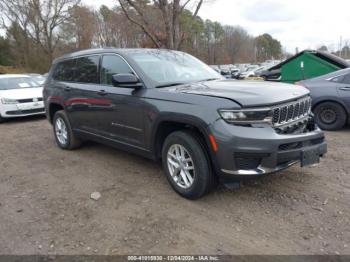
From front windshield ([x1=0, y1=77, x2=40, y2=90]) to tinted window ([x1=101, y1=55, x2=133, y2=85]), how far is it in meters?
6.60

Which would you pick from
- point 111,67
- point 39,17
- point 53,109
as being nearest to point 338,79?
point 111,67

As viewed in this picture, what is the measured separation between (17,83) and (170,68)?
7.77m

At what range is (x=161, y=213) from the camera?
10.9 feet

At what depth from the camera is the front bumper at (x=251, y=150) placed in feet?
9.61

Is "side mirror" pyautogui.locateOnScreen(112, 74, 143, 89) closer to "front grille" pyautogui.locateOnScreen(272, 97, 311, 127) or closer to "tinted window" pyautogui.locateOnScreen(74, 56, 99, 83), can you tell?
"tinted window" pyautogui.locateOnScreen(74, 56, 99, 83)

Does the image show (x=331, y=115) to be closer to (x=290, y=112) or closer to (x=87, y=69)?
(x=290, y=112)

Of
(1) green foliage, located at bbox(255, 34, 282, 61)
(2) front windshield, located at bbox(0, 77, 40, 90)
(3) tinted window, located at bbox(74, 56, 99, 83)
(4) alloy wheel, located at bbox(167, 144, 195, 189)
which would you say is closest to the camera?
(4) alloy wheel, located at bbox(167, 144, 195, 189)

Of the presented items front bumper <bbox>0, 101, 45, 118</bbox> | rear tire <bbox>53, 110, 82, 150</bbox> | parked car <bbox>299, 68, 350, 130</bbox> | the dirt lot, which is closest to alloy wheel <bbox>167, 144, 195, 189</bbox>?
the dirt lot

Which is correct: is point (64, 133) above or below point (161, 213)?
above

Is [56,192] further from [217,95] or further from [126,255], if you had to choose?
[217,95]

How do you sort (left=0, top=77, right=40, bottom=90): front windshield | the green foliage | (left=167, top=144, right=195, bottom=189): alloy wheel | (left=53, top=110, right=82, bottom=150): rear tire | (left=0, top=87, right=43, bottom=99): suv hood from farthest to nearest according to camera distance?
the green foliage, (left=0, top=77, right=40, bottom=90): front windshield, (left=0, top=87, right=43, bottom=99): suv hood, (left=53, top=110, right=82, bottom=150): rear tire, (left=167, top=144, right=195, bottom=189): alloy wheel

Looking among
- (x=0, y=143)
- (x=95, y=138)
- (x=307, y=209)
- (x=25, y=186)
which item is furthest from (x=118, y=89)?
(x=0, y=143)

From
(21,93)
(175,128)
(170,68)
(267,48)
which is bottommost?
(175,128)

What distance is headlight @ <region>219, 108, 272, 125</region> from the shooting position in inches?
117
